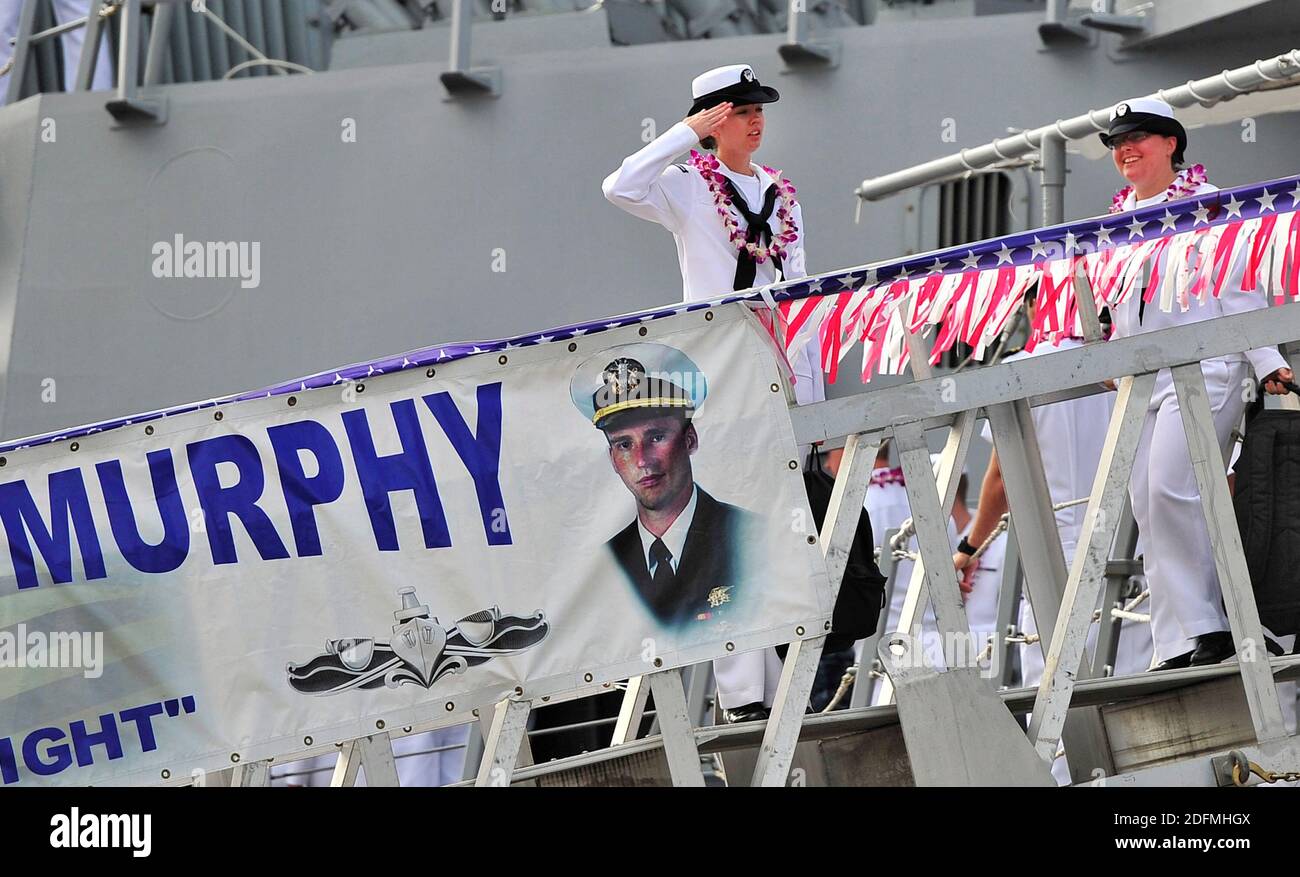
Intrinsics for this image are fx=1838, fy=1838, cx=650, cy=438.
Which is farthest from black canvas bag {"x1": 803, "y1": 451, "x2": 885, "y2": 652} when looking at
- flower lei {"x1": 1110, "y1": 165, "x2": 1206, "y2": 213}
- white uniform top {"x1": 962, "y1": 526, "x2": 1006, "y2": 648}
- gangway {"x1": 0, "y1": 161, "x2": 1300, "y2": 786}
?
white uniform top {"x1": 962, "y1": 526, "x2": 1006, "y2": 648}

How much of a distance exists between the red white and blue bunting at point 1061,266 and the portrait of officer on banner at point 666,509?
33cm

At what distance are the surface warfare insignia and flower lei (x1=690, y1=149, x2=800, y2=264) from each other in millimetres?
1223

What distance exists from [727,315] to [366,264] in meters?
4.24

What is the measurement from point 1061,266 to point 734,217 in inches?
35.4

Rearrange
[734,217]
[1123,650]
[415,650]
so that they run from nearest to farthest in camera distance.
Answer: [415,650] → [734,217] → [1123,650]

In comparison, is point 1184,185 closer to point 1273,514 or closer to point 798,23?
point 1273,514

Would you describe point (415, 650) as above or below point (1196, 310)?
below

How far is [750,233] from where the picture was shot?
443 centimetres

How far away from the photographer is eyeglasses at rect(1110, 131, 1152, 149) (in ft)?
15.0

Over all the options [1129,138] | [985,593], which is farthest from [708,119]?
[985,593]

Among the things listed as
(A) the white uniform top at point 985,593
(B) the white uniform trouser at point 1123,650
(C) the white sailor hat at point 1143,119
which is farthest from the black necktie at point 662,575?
(A) the white uniform top at point 985,593

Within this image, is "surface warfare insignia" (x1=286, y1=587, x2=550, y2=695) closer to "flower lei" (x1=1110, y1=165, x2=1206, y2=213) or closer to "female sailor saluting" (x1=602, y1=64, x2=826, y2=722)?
"female sailor saluting" (x1=602, y1=64, x2=826, y2=722)

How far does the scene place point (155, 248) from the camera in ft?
25.9
